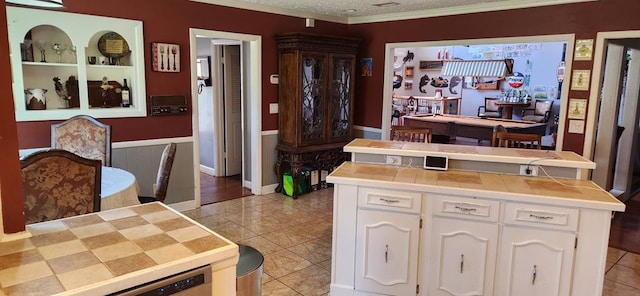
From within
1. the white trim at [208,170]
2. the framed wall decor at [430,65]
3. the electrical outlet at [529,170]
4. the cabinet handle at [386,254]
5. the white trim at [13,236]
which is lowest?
the white trim at [208,170]

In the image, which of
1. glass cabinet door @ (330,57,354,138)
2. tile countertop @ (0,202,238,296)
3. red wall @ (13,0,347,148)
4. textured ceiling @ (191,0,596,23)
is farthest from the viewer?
glass cabinet door @ (330,57,354,138)

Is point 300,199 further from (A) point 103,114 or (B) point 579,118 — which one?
(B) point 579,118

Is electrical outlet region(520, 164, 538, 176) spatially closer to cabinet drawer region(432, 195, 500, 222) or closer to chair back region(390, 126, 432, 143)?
cabinet drawer region(432, 195, 500, 222)

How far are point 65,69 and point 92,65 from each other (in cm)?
23

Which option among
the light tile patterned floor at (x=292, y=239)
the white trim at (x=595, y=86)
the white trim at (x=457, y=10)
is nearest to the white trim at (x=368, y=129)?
the light tile patterned floor at (x=292, y=239)

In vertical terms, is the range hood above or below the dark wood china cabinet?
above

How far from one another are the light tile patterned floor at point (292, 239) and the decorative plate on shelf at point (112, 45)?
1.85m

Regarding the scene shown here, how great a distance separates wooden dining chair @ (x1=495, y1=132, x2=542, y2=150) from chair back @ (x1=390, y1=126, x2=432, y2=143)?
67 centimetres

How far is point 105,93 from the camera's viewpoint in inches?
167

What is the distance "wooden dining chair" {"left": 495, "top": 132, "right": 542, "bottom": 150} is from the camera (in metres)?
3.71

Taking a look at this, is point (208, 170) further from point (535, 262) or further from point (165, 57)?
point (535, 262)

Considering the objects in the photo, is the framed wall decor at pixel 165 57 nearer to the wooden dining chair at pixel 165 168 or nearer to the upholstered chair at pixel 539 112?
the wooden dining chair at pixel 165 168

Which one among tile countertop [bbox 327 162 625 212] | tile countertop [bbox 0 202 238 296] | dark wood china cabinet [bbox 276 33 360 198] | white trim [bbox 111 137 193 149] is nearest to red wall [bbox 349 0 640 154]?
dark wood china cabinet [bbox 276 33 360 198]

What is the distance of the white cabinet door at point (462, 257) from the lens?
2496 mm
